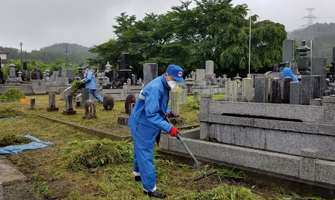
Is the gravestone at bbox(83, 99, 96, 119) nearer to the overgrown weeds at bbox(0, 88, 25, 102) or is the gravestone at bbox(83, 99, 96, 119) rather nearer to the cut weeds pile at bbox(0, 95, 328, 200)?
the cut weeds pile at bbox(0, 95, 328, 200)

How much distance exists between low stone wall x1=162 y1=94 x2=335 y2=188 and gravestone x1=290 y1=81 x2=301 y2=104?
0.50m

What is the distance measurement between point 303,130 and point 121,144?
3353mm

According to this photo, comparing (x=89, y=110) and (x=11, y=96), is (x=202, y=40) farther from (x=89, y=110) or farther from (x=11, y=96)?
(x=89, y=110)

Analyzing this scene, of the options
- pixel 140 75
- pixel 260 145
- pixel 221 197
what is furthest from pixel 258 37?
pixel 221 197

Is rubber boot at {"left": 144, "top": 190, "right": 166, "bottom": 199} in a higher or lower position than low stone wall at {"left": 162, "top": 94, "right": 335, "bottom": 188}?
lower

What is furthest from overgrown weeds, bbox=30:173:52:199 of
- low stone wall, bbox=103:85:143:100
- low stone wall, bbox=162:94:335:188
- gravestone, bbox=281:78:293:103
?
low stone wall, bbox=103:85:143:100

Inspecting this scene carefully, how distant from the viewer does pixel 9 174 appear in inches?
200

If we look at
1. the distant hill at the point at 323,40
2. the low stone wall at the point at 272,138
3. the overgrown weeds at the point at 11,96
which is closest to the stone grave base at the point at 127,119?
the low stone wall at the point at 272,138

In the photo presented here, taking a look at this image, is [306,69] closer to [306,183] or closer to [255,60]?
[306,183]

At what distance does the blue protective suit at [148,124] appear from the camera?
4.04m

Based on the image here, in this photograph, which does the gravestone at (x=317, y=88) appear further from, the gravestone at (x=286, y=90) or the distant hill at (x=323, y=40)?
the distant hill at (x=323, y=40)

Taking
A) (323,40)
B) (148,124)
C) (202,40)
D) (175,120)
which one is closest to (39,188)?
(148,124)

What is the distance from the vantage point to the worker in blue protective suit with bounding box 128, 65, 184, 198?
4.03m

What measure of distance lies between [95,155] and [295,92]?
153 inches
